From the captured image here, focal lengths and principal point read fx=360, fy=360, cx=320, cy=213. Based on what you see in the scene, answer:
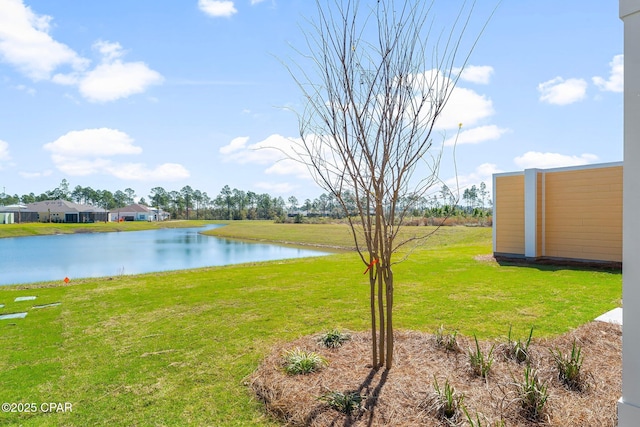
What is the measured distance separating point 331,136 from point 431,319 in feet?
8.82

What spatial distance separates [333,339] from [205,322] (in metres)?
1.86

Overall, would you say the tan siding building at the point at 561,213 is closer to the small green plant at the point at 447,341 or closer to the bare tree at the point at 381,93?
the small green plant at the point at 447,341

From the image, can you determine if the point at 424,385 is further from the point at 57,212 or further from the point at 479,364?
the point at 57,212

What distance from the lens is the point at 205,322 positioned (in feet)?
14.2

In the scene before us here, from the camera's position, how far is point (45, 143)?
83.6 ft

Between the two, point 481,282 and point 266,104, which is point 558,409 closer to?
point 266,104

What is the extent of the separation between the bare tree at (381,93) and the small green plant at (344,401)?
1.67 feet

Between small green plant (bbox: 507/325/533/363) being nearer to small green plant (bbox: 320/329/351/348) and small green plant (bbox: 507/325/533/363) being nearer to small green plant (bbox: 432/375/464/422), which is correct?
small green plant (bbox: 432/375/464/422)

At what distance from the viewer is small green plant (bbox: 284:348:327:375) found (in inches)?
105

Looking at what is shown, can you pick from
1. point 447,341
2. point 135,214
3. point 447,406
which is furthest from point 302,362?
point 135,214

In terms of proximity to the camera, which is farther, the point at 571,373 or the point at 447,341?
the point at 447,341

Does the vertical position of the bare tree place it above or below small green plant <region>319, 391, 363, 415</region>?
above

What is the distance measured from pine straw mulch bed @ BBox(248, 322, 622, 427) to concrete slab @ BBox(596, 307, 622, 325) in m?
0.71

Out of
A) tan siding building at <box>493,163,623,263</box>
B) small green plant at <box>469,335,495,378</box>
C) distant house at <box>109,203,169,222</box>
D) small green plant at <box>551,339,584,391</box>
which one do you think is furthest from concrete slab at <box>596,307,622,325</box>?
distant house at <box>109,203,169,222</box>
